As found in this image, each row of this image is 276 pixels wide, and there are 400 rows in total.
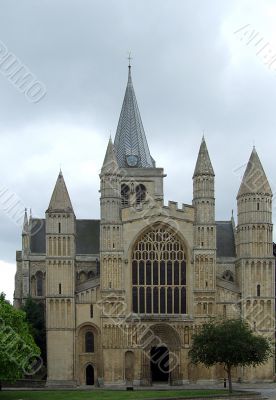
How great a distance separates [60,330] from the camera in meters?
85.5

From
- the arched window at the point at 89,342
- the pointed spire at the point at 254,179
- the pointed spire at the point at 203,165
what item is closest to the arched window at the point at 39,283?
the arched window at the point at 89,342

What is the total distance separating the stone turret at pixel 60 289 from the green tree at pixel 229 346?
15142 millimetres

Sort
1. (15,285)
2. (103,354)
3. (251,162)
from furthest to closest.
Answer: (15,285)
(251,162)
(103,354)

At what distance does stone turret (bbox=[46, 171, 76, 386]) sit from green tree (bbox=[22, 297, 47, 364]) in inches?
202

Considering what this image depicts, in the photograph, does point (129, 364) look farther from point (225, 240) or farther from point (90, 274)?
point (225, 240)

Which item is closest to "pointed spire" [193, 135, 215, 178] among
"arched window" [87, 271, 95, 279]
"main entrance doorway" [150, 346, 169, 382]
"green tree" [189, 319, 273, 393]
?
"arched window" [87, 271, 95, 279]

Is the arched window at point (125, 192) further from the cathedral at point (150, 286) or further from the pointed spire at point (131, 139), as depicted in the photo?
the cathedral at point (150, 286)

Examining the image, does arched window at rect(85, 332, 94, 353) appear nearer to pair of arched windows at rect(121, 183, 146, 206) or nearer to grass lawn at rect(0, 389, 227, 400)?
grass lawn at rect(0, 389, 227, 400)

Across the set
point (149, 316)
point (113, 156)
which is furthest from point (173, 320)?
point (113, 156)

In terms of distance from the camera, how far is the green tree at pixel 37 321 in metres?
90.7

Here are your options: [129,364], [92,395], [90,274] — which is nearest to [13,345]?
[92,395]

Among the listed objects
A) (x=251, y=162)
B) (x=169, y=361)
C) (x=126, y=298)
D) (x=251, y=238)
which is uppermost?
(x=251, y=162)

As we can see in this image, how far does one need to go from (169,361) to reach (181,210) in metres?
15.2

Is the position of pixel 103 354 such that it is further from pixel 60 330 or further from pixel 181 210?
pixel 181 210
